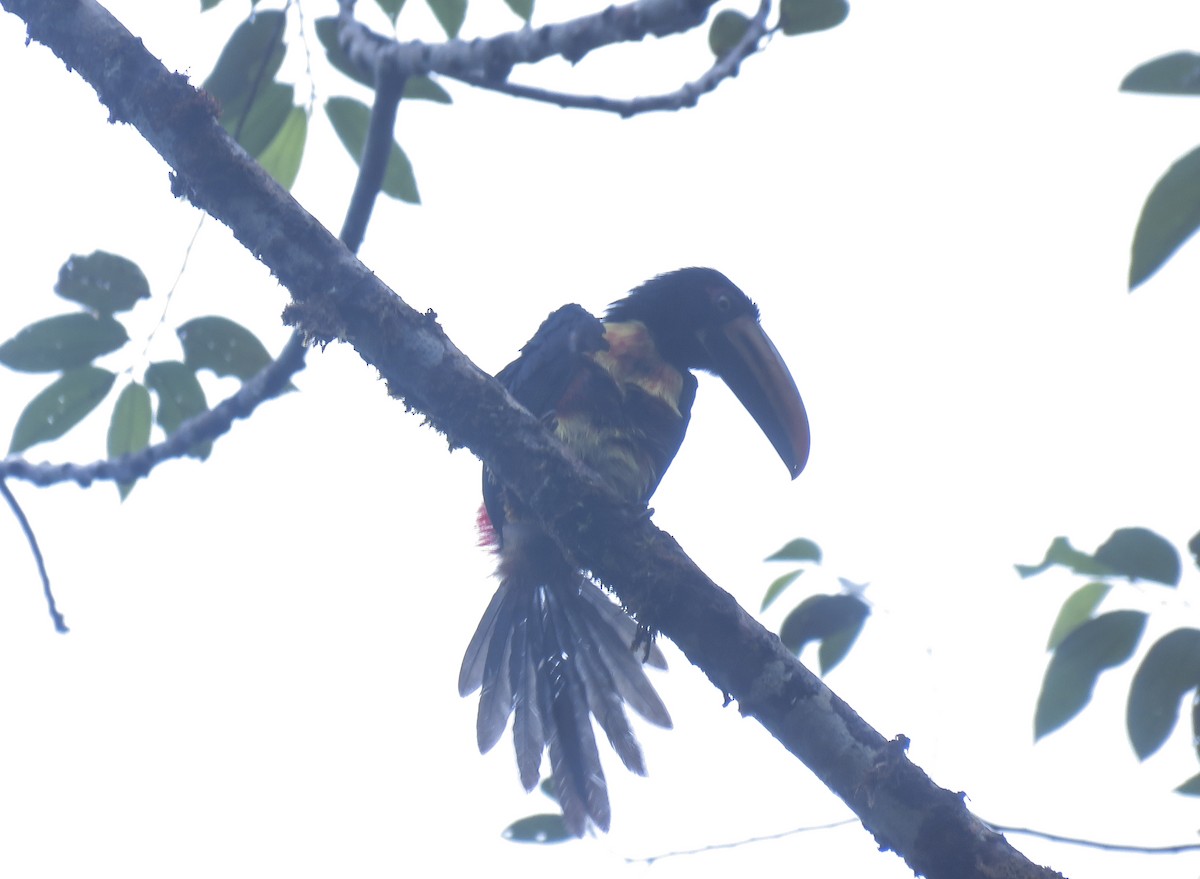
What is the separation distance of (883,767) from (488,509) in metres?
1.97

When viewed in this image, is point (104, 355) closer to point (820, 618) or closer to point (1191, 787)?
point (820, 618)

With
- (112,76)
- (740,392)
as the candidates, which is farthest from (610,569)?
(740,392)

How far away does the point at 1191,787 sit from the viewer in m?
2.21

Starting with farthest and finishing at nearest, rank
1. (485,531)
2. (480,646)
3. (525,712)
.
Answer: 1. (485,531)
2. (480,646)
3. (525,712)

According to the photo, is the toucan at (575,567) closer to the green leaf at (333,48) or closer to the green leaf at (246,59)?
the green leaf at (333,48)

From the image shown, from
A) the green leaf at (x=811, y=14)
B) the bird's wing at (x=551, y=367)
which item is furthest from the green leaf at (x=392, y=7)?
the bird's wing at (x=551, y=367)

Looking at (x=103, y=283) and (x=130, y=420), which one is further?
(x=130, y=420)

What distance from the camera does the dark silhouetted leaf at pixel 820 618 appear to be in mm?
2707

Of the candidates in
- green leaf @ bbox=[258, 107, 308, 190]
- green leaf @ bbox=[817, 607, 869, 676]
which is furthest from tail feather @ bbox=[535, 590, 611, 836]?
green leaf @ bbox=[258, 107, 308, 190]

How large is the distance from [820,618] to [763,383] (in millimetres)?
1867

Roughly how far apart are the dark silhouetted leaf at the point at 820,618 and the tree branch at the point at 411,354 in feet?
0.79

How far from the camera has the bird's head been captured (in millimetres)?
4363

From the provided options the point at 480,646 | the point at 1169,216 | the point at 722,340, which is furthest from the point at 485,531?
the point at 1169,216

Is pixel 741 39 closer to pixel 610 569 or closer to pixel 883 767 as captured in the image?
pixel 610 569
